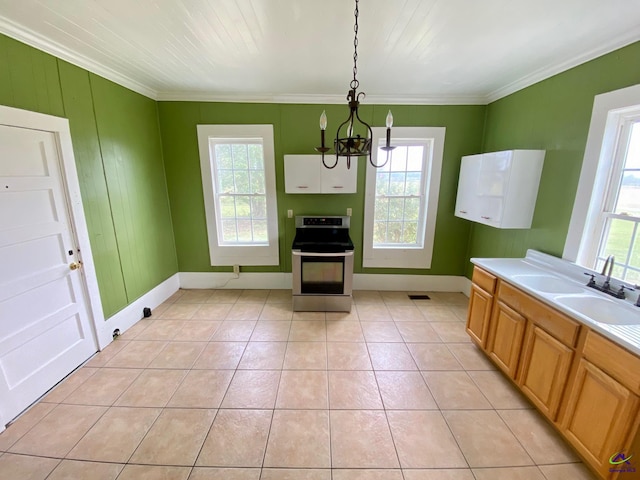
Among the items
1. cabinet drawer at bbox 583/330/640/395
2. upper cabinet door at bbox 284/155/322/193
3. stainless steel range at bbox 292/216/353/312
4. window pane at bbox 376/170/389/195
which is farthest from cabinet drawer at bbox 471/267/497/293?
upper cabinet door at bbox 284/155/322/193

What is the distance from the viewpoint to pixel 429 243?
3600 millimetres

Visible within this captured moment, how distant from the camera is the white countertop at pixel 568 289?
4.34 feet

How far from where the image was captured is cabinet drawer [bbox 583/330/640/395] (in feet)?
3.95

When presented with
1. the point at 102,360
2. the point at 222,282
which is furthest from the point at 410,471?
the point at 222,282

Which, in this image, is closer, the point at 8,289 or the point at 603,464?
the point at 603,464

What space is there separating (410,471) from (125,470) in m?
1.62

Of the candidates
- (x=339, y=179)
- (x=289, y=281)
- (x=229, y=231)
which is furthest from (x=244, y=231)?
Answer: (x=339, y=179)

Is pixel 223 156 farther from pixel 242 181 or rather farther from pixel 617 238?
pixel 617 238

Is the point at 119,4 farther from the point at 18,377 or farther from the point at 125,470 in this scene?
the point at 125,470

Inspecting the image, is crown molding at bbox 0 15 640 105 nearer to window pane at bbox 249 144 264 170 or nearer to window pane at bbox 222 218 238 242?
window pane at bbox 249 144 264 170

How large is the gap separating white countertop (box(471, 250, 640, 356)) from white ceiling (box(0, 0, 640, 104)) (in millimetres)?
1634

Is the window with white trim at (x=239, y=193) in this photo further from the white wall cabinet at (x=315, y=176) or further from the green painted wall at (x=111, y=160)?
the green painted wall at (x=111, y=160)

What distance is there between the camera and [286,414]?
1808 mm

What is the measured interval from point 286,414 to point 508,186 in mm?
2747
